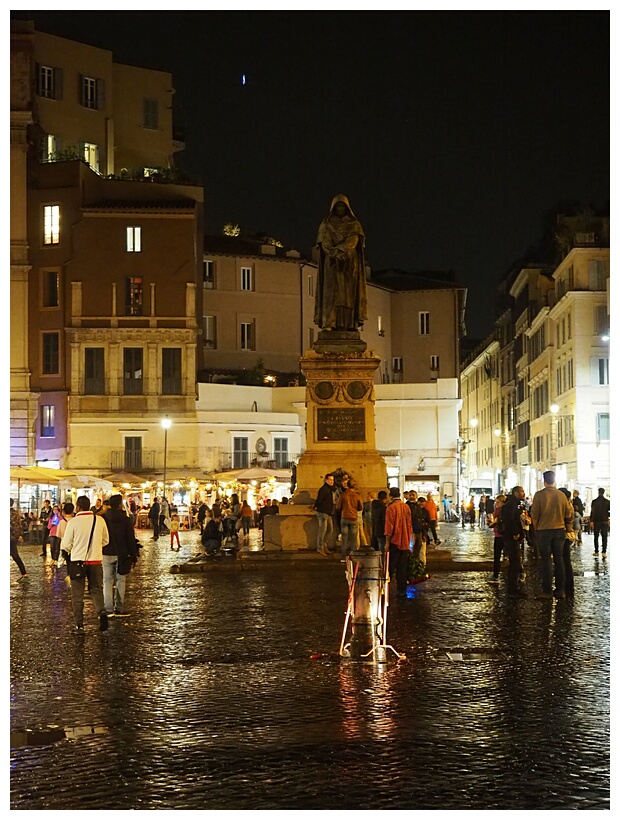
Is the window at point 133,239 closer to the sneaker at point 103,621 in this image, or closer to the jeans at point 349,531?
the jeans at point 349,531

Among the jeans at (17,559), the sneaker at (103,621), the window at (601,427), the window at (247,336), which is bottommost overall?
the sneaker at (103,621)

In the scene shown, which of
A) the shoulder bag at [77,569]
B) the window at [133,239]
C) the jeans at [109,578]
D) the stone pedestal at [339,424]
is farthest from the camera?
the window at [133,239]

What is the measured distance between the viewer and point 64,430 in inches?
2478

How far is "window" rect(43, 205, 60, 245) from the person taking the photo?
6331cm

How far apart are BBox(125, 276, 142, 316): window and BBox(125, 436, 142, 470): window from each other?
6.11 meters

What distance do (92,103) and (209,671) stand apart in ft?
195

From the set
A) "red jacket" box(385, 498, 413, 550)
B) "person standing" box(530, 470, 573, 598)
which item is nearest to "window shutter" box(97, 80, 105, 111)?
"red jacket" box(385, 498, 413, 550)

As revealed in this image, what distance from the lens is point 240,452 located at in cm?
6550

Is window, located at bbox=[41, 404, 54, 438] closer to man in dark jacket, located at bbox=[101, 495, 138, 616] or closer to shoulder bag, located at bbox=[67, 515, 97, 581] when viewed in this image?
man in dark jacket, located at bbox=[101, 495, 138, 616]

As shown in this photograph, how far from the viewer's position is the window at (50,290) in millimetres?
63656

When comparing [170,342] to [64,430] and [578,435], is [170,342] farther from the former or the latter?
[578,435]

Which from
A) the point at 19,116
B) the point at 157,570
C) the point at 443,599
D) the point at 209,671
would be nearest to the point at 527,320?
the point at 19,116

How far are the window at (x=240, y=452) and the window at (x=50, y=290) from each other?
11080mm

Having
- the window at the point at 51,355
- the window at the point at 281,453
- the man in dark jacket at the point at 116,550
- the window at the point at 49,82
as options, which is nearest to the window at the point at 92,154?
the window at the point at 49,82
